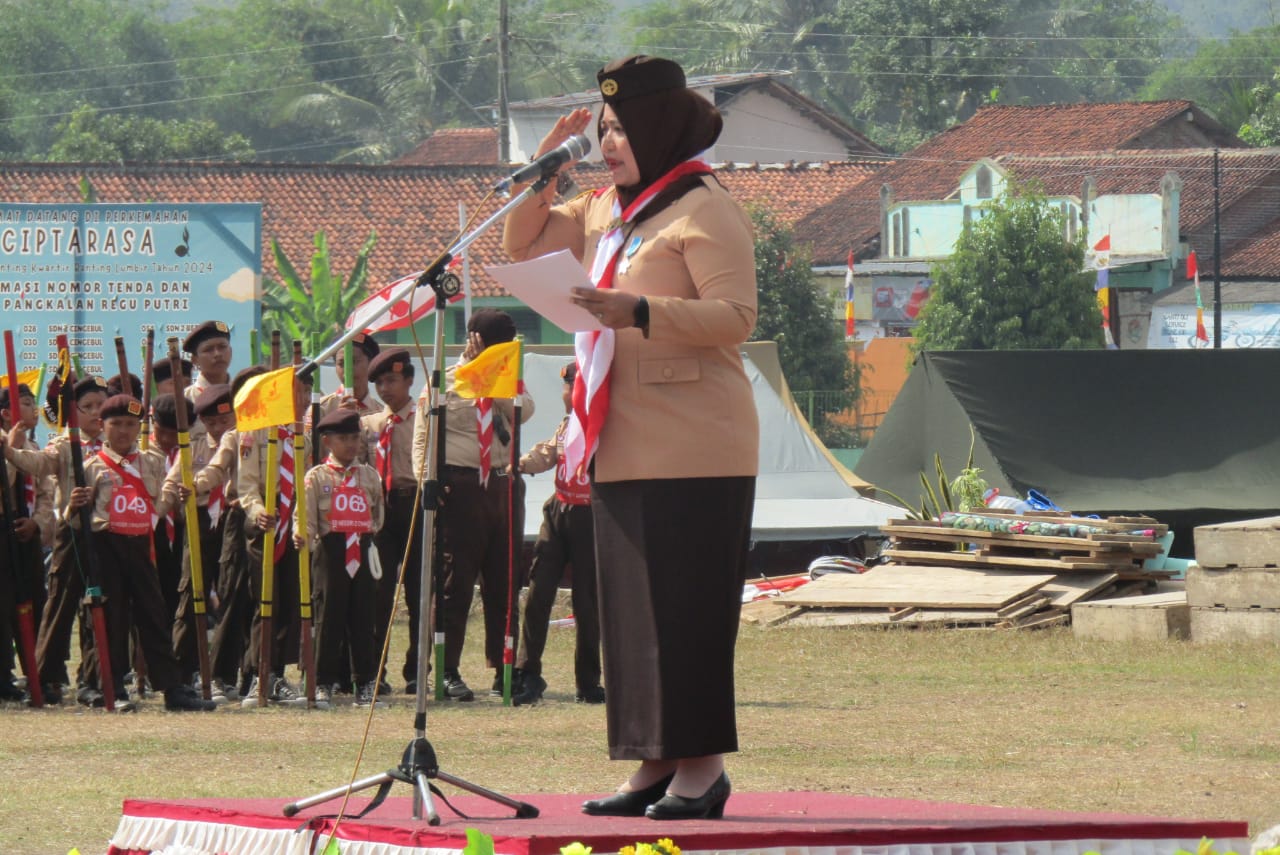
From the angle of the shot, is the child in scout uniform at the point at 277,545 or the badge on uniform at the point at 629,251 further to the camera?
the child in scout uniform at the point at 277,545

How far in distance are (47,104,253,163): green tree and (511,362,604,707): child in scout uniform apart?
52.3 meters

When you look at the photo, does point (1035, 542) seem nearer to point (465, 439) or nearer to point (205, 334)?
point (465, 439)

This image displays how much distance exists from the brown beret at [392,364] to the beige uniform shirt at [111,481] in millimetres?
1304

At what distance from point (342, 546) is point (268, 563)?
44cm

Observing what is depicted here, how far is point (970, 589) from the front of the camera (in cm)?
1503

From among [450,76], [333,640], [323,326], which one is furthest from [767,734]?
[450,76]

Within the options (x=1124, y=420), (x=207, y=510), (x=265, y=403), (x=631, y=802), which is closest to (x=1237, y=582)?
(x=1124, y=420)

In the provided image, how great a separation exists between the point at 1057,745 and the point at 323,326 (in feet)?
77.0

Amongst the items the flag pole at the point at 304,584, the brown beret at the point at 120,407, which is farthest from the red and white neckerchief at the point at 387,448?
the brown beret at the point at 120,407

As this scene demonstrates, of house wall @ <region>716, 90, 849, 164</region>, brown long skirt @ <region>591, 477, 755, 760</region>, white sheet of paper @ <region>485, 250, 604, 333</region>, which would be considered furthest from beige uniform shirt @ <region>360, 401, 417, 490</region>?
house wall @ <region>716, 90, 849, 164</region>

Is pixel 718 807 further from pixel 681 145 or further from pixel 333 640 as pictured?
pixel 333 640

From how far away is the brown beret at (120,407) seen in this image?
35.4 feet

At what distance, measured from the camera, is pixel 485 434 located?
11.4 metres

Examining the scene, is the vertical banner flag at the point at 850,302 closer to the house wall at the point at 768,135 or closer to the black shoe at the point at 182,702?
the house wall at the point at 768,135
